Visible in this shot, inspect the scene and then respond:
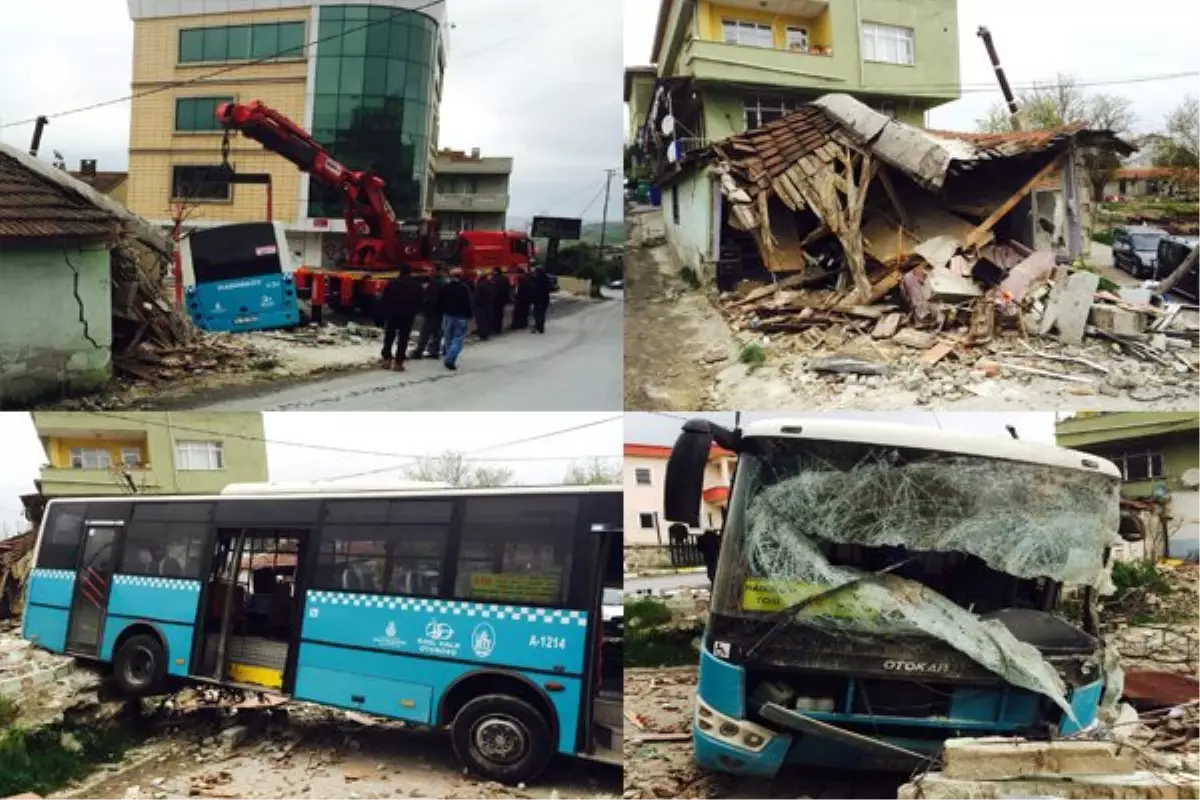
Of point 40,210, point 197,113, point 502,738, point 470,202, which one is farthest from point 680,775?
point 470,202

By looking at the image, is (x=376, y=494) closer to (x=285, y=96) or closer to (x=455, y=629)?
(x=455, y=629)

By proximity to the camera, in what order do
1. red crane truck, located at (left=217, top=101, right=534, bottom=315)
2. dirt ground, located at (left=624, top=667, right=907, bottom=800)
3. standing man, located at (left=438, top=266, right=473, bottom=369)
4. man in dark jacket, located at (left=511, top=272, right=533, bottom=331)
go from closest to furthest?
dirt ground, located at (left=624, top=667, right=907, bottom=800), standing man, located at (left=438, top=266, right=473, bottom=369), man in dark jacket, located at (left=511, top=272, right=533, bottom=331), red crane truck, located at (left=217, top=101, right=534, bottom=315)

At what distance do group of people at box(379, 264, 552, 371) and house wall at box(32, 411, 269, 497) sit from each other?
1.30 metres

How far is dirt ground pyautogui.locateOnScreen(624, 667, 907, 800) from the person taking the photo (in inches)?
185

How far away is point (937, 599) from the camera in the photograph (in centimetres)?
443

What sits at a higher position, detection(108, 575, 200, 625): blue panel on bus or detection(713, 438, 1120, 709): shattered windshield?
detection(713, 438, 1120, 709): shattered windshield

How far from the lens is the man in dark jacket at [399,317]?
8.19m

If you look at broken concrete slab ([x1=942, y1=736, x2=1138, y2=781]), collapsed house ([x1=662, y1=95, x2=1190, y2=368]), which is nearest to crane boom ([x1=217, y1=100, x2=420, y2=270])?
collapsed house ([x1=662, y1=95, x2=1190, y2=368])

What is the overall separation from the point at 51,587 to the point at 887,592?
6.78 metres

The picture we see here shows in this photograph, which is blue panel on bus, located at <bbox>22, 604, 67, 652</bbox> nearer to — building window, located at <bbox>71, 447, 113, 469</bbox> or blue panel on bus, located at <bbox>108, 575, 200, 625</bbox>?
blue panel on bus, located at <bbox>108, 575, 200, 625</bbox>

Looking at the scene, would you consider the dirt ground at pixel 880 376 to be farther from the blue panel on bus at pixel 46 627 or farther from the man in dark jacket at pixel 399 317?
the blue panel on bus at pixel 46 627

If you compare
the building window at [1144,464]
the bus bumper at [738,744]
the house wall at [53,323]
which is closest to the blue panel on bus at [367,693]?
the bus bumper at [738,744]

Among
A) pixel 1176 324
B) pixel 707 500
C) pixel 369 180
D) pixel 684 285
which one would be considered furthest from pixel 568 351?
pixel 369 180

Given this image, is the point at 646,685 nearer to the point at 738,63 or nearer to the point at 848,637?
the point at 848,637
